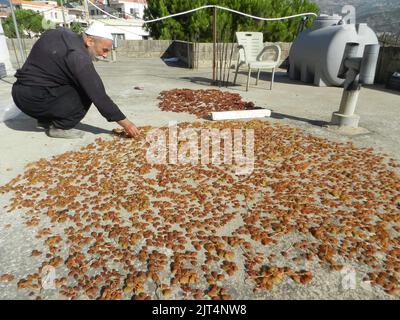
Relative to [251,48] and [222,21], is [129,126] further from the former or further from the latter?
[222,21]

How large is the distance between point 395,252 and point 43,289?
2349mm

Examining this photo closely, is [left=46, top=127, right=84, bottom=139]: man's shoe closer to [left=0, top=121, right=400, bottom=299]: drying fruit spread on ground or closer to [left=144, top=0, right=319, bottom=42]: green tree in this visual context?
[left=0, top=121, right=400, bottom=299]: drying fruit spread on ground

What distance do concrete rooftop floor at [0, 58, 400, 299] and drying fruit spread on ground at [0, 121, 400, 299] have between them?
122mm

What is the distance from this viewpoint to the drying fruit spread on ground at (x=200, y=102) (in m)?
5.49

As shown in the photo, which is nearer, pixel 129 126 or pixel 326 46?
pixel 129 126

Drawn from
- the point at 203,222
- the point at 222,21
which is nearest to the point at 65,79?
the point at 203,222

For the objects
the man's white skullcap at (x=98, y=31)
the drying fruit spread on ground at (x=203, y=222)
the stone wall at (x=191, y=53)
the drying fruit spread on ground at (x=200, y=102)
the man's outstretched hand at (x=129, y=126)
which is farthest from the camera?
the stone wall at (x=191, y=53)

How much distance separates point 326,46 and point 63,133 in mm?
6715

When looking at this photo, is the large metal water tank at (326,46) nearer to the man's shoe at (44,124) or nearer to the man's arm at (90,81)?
the man's arm at (90,81)

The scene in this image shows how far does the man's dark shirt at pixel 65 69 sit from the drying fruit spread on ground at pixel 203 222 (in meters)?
0.71

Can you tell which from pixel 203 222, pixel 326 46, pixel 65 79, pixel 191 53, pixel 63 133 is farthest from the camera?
pixel 191 53

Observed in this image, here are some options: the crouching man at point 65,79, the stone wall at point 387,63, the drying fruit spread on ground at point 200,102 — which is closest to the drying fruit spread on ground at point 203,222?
the crouching man at point 65,79

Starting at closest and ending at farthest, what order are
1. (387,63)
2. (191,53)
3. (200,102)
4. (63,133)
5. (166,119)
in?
(63,133) < (166,119) < (200,102) < (387,63) < (191,53)

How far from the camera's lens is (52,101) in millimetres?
3559
